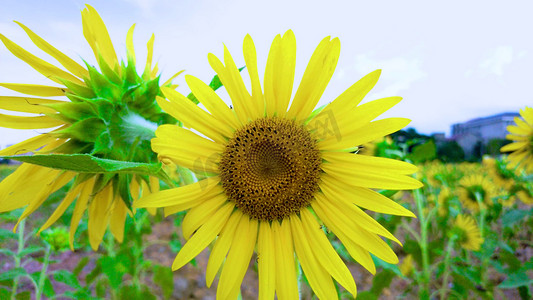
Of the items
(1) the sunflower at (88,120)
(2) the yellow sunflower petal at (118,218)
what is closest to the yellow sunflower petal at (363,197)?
(1) the sunflower at (88,120)

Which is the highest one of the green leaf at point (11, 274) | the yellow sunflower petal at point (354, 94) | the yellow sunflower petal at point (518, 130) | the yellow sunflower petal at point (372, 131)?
the yellow sunflower petal at point (354, 94)

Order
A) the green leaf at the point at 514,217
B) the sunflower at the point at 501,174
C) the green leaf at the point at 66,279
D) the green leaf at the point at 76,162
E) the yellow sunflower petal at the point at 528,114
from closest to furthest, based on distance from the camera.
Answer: the green leaf at the point at 76,162, the green leaf at the point at 66,279, the green leaf at the point at 514,217, the yellow sunflower petal at the point at 528,114, the sunflower at the point at 501,174

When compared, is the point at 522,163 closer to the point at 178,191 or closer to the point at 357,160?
the point at 357,160

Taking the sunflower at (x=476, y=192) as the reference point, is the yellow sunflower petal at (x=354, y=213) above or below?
above

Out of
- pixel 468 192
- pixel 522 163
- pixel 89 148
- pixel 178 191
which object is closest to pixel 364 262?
pixel 178 191

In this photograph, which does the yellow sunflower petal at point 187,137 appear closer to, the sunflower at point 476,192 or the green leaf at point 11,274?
the green leaf at point 11,274

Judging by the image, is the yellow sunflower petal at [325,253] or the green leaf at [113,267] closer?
the yellow sunflower petal at [325,253]

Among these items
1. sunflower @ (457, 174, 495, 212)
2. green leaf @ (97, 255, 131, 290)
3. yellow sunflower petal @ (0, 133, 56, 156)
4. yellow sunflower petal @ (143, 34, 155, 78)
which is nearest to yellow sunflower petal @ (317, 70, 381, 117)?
yellow sunflower petal @ (143, 34, 155, 78)
